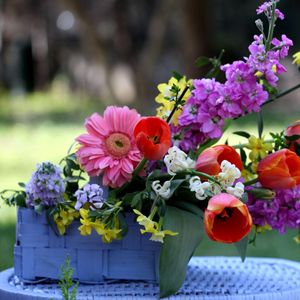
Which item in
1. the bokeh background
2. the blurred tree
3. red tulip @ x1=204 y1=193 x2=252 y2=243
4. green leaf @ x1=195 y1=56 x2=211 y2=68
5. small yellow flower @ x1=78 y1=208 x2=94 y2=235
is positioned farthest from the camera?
the blurred tree

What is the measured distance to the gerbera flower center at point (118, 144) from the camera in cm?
132

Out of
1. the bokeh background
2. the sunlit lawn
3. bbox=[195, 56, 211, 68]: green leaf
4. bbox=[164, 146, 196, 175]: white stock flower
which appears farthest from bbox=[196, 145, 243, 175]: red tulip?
the bokeh background

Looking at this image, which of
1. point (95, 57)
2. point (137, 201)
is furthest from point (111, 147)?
point (95, 57)

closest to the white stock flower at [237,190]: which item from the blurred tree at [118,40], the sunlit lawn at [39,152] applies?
the sunlit lawn at [39,152]

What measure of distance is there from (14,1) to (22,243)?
15.6 meters

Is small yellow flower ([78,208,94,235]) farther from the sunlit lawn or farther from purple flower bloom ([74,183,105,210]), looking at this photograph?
the sunlit lawn

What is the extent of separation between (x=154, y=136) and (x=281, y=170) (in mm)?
203

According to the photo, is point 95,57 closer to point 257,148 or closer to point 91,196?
point 257,148

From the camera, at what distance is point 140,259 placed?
133cm

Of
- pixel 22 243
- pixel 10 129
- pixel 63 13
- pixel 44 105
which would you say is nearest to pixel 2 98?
pixel 44 105

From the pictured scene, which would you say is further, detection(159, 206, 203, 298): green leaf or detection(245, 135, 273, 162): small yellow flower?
detection(245, 135, 273, 162): small yellow flower

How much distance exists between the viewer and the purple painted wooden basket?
1.33m

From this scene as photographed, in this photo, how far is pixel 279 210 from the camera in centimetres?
137

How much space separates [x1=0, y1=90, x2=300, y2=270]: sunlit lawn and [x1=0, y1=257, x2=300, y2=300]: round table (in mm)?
322
